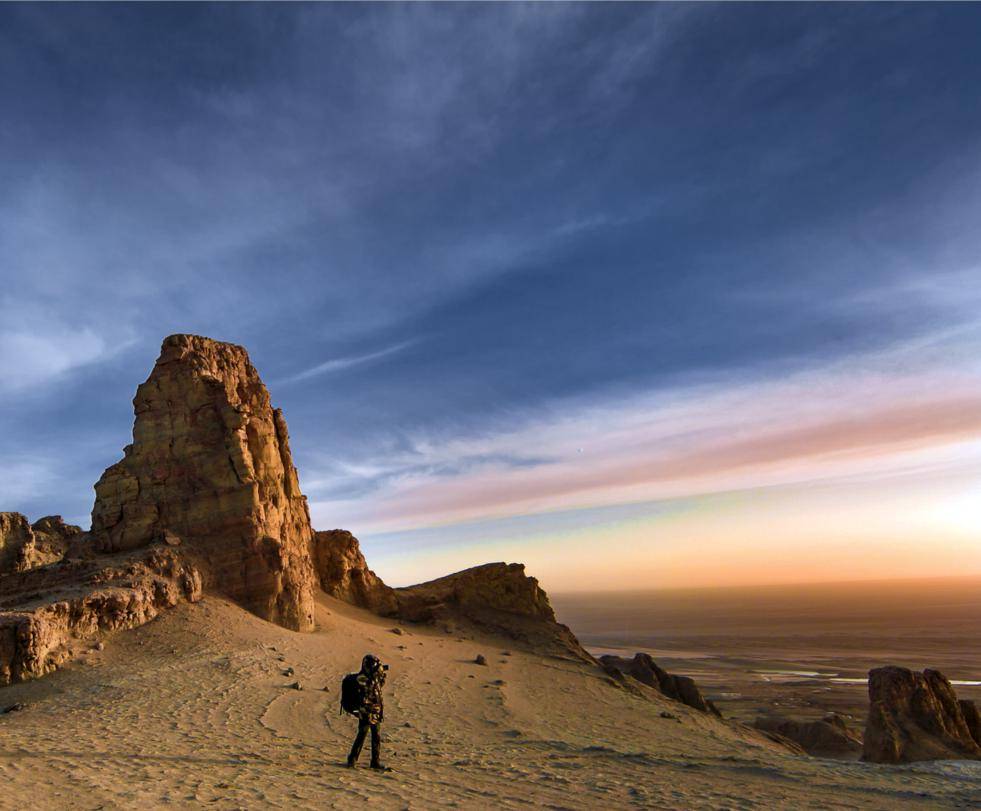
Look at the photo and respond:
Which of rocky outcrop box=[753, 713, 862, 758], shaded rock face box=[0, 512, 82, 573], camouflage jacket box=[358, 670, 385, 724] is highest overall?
shaded rock face box=[0, 512, 82, 573]

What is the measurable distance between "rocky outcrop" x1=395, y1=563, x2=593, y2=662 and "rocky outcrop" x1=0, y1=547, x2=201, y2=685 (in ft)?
58.1

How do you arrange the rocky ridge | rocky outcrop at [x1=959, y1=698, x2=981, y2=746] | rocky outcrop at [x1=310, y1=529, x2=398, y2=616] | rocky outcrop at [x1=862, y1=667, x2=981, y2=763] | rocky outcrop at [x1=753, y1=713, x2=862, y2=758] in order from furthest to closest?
rocky outcrop at [x1=310, y1=529, x2=398, y2=616]
rocky outcrop at [x1=753, y1=713, x2=862, y2=758]
rocky outcrop at [x1=959, y1=698, x2=981, y2=746]
rocky outcrop at [x1=862, y1=667, x2=981, y2=763]
the rocky ridge

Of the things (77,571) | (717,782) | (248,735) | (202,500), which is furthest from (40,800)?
(202,500)

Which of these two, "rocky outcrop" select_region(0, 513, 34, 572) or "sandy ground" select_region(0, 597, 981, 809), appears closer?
"sandy ground" select_region(0, 597, 981, 809)

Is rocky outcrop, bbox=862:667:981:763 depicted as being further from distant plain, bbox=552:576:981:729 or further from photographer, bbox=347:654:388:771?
photographer, bbox=347:654:388:771

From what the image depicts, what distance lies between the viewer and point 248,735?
50.8 feet

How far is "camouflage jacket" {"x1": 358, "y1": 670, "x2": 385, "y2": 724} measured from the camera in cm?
1272

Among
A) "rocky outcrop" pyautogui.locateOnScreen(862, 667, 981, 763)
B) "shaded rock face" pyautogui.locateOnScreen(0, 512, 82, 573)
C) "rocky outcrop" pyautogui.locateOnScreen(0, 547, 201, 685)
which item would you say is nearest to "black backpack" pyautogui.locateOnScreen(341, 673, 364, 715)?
"rocky outcrop" pyautogui.locateOnScreen(0, 547, 201, 685)

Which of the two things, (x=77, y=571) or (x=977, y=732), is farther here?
(x=977, y=732)

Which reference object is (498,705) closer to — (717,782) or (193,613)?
(717,782)

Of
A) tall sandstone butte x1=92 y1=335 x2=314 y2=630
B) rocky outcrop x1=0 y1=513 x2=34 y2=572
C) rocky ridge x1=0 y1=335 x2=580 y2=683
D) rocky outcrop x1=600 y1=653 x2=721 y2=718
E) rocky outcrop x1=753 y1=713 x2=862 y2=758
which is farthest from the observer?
rocky outcrop x1=600 y1=653 x2=721 y2=718

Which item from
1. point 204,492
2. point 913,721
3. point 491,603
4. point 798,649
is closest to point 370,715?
point 204,492

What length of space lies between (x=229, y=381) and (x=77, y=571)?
1200 centimetres

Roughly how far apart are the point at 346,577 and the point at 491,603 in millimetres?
9878
